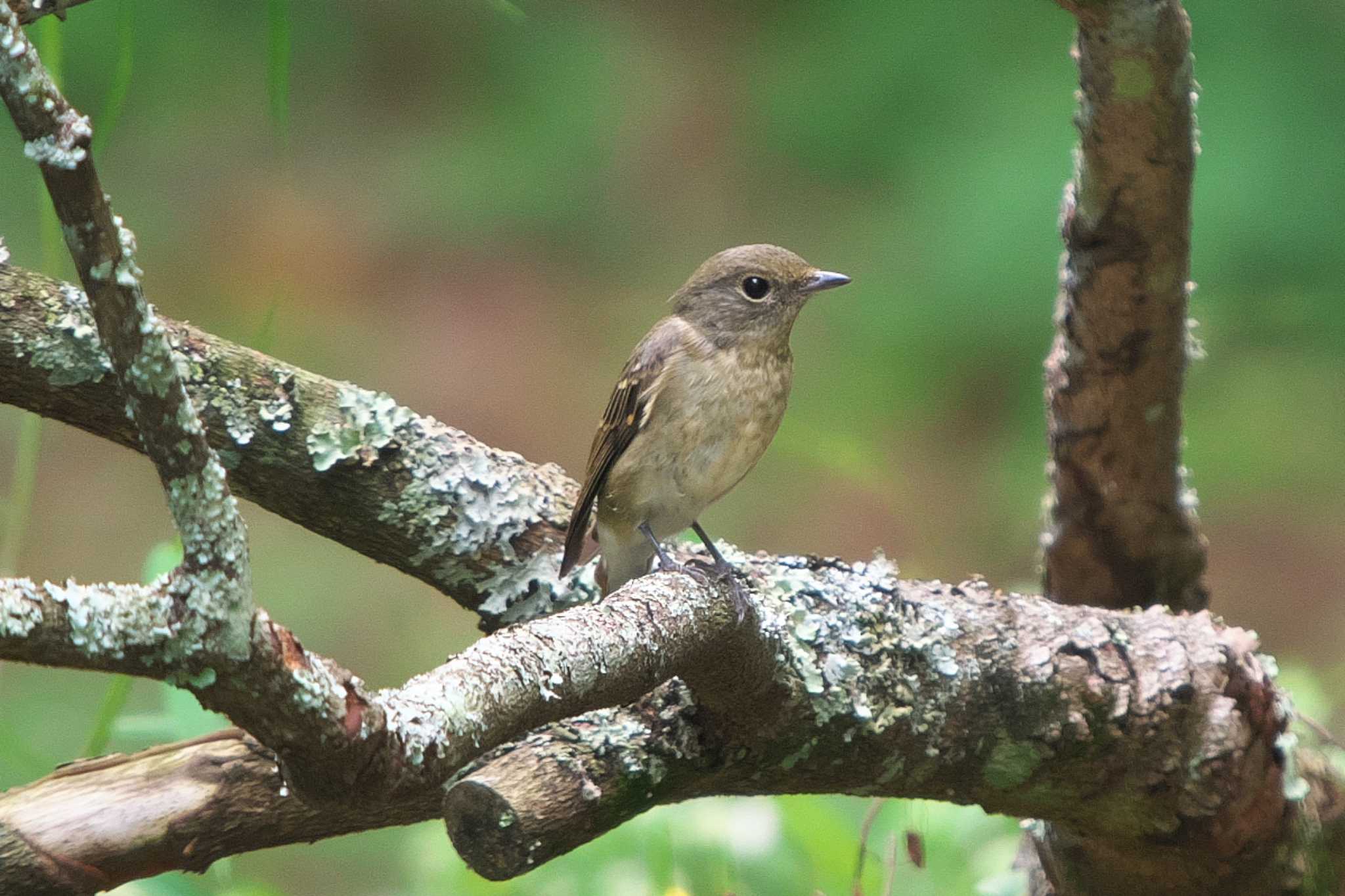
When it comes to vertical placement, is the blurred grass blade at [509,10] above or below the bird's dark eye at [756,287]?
below

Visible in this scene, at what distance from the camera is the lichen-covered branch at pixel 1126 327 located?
262 cm

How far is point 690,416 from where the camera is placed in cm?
282

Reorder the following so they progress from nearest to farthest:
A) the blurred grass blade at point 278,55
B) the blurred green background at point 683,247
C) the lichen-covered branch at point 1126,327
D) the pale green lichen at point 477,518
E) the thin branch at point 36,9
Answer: the thin branch at point 36,9 → the blurred grass blade at point 278,55 → the pale green lichen at point 477,518 → the lichen-covered branch at point 1126,327 → the blurred green background at point 683,247

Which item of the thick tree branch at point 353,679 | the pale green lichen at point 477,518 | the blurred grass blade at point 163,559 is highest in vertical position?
the pale green lichen at point 477,518

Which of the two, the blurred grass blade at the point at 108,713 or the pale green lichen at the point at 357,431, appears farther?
the pale green lichen at the point at 357,431

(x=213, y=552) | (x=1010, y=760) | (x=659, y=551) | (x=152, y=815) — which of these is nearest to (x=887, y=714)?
(x=1010, y=760)

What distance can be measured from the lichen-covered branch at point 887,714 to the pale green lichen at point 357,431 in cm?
62

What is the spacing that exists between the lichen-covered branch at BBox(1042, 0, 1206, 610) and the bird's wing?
0.88m

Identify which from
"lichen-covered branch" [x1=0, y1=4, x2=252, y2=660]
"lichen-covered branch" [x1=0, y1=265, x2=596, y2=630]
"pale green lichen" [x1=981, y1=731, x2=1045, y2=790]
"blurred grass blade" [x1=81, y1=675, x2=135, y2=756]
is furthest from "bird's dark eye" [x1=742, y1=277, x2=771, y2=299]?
"lichen-covered branch" [x1=0, y1=4, x2=252, y2=660]

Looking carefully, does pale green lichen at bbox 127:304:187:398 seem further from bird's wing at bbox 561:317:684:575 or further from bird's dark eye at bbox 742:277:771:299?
bird's dark eye at bbox 742:277:771:299

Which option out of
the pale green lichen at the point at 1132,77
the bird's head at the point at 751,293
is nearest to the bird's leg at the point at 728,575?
the bird's head at the point at 751,293

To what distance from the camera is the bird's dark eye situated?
304 cm

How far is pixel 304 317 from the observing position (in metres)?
7.05

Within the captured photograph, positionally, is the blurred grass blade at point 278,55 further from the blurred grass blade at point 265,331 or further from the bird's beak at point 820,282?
the bird's beak at point 820,282
